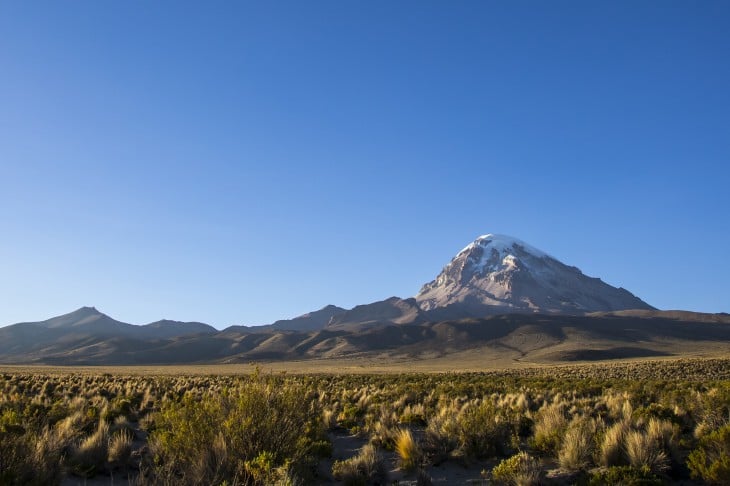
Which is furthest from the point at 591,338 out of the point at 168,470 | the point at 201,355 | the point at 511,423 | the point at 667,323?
the point at 168,470

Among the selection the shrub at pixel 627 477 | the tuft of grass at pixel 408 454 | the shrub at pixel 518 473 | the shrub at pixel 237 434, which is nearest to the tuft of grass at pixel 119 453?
the shrub at pixel 237 434

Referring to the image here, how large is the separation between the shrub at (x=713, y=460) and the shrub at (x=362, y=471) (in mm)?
5456

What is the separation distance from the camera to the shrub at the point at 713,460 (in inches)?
328

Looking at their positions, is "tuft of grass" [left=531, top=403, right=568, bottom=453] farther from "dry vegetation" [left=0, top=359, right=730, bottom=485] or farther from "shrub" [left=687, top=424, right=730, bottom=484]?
"shrub" [left=687, top=424, right=730, bottom=484]

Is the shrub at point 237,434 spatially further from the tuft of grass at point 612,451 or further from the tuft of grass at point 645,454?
the tuft of grass at point 645,454

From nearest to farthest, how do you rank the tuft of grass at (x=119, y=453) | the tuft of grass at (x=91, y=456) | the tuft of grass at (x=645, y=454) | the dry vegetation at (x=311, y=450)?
the dry vegetation at (x=311, y=450), the tuft of grass at (x=645, y=454), the tuft of grass at (x=91, y=456), the tuft of grass at (x=119, y=453)

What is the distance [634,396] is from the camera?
2147cm

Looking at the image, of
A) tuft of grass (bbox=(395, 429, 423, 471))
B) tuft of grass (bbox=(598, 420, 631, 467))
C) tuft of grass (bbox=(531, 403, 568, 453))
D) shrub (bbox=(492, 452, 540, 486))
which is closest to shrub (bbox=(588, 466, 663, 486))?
tuft of grass (bbox=(598, 420, 631, 467))

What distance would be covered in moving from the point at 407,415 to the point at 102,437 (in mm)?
9277

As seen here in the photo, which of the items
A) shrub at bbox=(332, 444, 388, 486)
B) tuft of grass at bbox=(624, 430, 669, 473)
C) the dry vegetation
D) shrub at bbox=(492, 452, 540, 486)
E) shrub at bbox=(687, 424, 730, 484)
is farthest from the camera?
shrub at bbox=(332, 444, 388, 486)

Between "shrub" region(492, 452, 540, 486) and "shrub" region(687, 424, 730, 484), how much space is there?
8.72 ft

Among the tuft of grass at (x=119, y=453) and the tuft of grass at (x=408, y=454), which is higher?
the tuft of grass at (x=119, y=453)

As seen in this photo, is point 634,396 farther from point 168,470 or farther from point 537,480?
point 168,470

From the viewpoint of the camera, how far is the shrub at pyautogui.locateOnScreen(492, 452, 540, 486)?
858 cm
